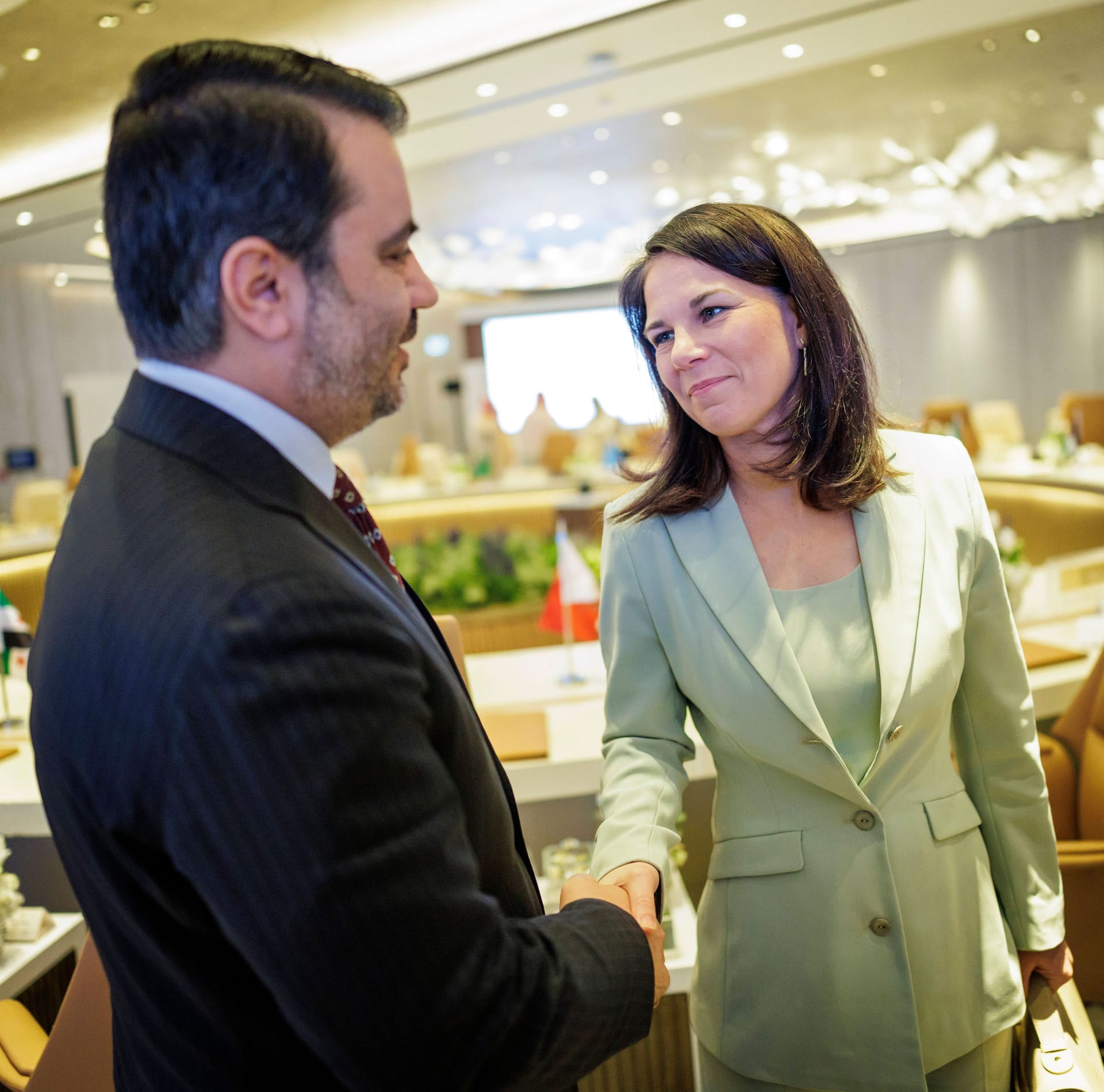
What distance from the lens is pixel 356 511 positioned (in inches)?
40.7

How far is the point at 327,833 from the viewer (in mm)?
653

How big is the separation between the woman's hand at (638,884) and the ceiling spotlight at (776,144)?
7142mm

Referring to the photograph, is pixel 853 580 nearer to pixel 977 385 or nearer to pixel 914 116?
pixel 914 116

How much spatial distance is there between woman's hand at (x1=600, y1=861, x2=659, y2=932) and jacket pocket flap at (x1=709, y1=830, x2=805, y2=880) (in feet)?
0.37

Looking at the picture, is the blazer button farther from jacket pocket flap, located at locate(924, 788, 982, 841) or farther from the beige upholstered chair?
the beige upholstered chair

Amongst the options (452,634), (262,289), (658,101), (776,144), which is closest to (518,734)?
(452,634)

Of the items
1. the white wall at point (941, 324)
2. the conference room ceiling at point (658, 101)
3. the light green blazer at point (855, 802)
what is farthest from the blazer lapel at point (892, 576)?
the white wall at point (941, 324)

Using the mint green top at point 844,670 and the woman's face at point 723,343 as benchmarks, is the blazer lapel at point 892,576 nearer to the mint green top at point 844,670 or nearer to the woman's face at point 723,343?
the mint green top at point 844,670

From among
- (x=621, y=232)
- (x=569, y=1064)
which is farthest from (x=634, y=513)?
(x=621, y=232)

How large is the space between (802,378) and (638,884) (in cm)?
70

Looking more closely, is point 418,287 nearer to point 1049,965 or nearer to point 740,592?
point 740,592

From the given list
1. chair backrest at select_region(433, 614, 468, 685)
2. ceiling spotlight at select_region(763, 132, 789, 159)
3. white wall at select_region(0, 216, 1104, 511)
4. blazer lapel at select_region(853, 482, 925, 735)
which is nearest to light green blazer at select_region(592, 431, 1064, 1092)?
blazer lapel at select_region(853, 482, 925, 735)

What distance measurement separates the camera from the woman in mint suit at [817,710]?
126 cm

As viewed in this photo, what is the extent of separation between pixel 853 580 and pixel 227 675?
0.92 m
